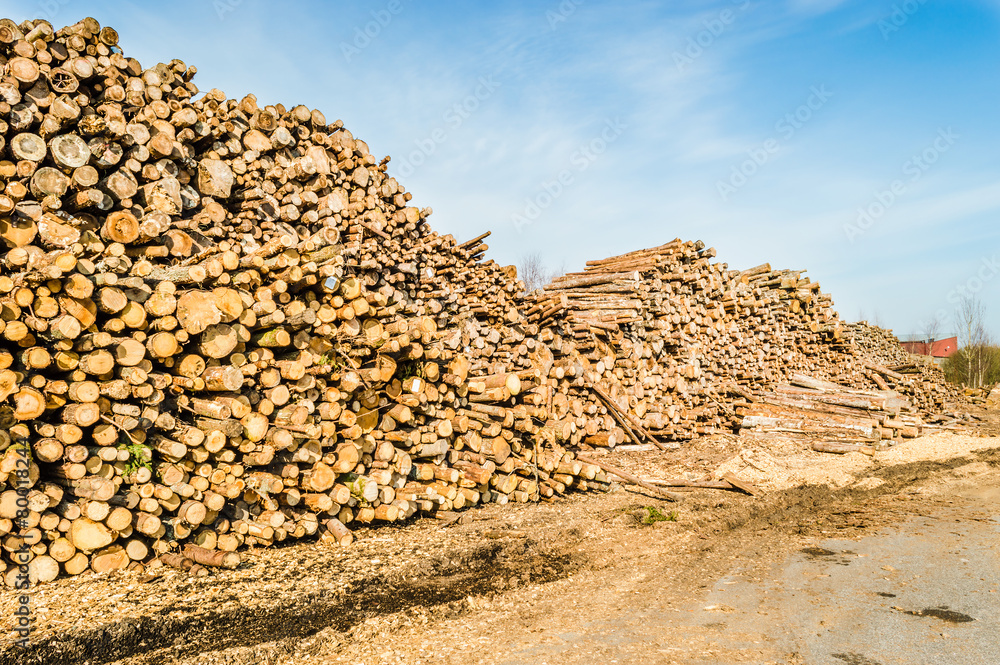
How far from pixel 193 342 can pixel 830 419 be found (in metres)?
10.2

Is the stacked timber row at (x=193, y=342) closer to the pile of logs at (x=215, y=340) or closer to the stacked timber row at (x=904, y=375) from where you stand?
the pile of logs at (x=215, y=340)

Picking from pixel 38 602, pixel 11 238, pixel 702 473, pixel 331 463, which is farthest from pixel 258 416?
pixel 702 473

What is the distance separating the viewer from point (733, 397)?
1223cm

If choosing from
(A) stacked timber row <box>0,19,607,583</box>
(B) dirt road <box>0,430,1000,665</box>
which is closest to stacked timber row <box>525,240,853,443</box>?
(A) stacked timber row <box>0,19,607,583</box>

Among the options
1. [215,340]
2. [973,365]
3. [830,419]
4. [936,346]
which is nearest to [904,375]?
[830,419]

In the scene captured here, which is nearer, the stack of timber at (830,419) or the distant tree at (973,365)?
the stack of timber at (830,419)

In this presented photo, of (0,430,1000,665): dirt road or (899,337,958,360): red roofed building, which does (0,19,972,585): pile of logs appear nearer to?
(0,430,1000,665): dirt road

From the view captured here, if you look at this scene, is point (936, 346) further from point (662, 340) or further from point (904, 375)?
point (662, 340)

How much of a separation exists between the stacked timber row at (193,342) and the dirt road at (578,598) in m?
0.41

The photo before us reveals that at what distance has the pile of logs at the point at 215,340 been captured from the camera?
152 inches

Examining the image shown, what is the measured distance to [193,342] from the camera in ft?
14.3

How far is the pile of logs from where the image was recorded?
3.87 meters

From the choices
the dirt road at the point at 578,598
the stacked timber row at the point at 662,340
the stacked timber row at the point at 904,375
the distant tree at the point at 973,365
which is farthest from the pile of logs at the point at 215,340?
the distant tree at the point at 973,365

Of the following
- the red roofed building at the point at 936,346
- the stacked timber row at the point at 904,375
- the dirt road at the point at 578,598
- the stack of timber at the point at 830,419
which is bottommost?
the dirt road at the point at 578,598
